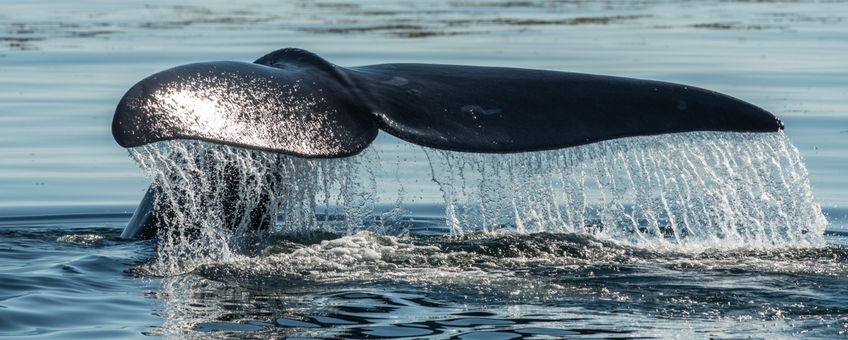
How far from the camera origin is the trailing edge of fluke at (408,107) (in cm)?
456

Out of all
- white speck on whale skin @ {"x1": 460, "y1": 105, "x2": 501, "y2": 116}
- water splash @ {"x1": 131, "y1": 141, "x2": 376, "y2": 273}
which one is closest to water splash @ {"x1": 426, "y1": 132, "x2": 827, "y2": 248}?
white speck on whale skin @ {"x1": 460, "y1": 105, "x2": 501, "y2": 116}

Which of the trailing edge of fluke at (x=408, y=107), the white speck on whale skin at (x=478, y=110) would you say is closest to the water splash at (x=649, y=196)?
the trailing edge of fluke at (x=408, y=107)

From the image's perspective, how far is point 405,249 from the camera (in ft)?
20.8

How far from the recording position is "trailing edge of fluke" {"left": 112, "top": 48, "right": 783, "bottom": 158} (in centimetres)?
456

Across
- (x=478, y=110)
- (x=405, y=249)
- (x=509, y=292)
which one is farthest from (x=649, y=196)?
(x=478, y=110)

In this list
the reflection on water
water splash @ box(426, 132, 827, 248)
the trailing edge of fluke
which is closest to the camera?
the trailing edge of fluke

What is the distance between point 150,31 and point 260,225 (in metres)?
12.6

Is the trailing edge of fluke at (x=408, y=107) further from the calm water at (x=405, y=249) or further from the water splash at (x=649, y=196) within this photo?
the calm water at (x=405, y=249)

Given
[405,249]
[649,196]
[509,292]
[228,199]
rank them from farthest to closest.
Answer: [649,196] → [405,249] → [228,199] → [509,292]

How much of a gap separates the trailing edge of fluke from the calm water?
1.95 ft

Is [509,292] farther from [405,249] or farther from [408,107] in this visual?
[405,249]

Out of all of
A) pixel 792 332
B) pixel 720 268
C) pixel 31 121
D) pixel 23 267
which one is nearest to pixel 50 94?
pixel 31 121

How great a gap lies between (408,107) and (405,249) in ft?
A: 4.34

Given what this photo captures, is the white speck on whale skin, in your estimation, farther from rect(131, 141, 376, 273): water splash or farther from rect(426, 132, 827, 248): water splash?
rect(131, 141, 376, 273): water splash
